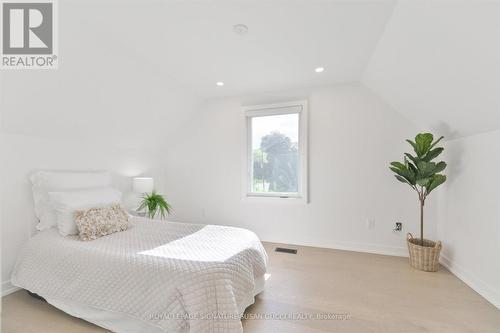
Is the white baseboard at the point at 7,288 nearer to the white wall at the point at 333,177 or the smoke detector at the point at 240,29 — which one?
the white wall at the point at 333,177

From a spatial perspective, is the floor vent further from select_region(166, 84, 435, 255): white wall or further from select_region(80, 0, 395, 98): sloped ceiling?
select_region(80, 0, 395, 98): sloped ceiling

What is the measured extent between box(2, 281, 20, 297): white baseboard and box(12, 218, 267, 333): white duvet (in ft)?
0.55

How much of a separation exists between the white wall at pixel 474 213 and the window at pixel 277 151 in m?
1.76

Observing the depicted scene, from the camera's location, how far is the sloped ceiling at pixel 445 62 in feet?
4.90

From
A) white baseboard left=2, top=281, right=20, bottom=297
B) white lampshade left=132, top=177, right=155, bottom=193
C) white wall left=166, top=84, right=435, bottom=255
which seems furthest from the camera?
white lampshade left=132, top=177, right=155, bottom=193

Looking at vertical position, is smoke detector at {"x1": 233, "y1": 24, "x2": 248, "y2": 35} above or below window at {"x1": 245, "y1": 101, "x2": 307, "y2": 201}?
above

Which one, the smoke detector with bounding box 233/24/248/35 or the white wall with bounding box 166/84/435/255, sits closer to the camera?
the smoke detector with bounding box 233/24/248/35

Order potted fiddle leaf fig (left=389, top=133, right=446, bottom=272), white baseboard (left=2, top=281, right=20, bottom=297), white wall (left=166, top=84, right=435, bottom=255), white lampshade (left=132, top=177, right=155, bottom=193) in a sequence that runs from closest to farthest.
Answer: white baseboard (left=2, top=281, right=20, bottom=297)
potted fiddle leaf fig (left=389, top=133, right=446, bottom=272)
white wall (left=166, top=84, right=435, bottom=255)
white lampshade (left=132, top=177, right=155, bottom=193)

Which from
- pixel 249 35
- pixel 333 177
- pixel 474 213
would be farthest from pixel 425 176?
pixel 249 35

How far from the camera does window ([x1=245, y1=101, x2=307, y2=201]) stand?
362cm

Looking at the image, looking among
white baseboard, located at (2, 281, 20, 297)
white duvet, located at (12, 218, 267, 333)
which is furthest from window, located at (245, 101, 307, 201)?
white baseboard, located at (2, 281, 20, 297)

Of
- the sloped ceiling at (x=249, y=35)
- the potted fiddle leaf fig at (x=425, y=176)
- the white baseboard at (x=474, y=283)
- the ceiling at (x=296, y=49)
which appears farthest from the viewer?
the potted fiddle leaf fig at (x=425, y=176)
